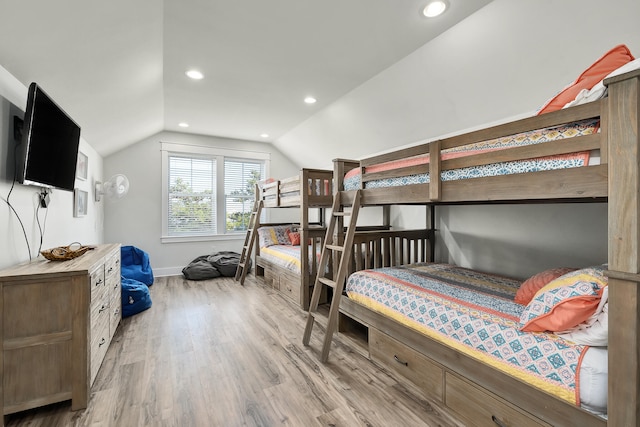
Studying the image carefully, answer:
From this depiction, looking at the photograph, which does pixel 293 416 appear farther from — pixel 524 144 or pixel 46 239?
pixel 46 239

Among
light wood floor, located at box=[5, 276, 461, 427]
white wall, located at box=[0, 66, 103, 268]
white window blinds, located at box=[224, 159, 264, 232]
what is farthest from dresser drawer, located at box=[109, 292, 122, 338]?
white window blinds, located at box=[224, 159, 264, 232]

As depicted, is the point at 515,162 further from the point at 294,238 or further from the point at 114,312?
the point at 294,238

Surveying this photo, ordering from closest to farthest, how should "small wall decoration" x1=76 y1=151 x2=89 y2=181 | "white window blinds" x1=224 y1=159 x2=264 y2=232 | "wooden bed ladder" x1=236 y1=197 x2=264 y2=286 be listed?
"small wall decoration" x1=76 y1=151 x2=89 y2=181
"wooden bed ladder" x1=236 y1=197 x2=264 y2=286
"white window blinds" x1=224 y1=159 x2=264 y2=232

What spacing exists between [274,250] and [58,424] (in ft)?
9.78

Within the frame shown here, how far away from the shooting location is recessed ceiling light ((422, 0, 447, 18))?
74.5 inches

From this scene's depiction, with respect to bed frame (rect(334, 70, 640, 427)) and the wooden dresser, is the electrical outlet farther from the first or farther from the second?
bed frame (rect(334, 70, 640, 427))

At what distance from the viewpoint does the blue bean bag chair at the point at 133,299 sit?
3133 millimetres

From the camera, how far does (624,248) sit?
3.29ft

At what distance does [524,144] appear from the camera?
1366 millimetres

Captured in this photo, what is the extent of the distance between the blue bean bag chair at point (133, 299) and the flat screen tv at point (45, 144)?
1.27 m

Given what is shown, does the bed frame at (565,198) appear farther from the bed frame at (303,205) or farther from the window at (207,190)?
the window at (207,190)

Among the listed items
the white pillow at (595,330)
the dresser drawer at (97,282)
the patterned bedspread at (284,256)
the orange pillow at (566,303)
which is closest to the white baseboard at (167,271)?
the patterned bedspread at (284,256)

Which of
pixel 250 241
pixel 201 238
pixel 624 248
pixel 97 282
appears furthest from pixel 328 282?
pixel 201 238

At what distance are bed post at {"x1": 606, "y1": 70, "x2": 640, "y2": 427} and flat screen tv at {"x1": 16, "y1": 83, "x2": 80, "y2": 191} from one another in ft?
9.21
